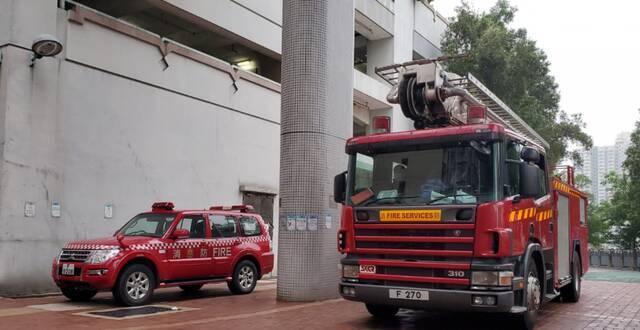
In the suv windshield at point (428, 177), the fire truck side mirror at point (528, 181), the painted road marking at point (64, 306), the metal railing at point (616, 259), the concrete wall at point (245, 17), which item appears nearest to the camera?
the suv windshield at point (428, 177)

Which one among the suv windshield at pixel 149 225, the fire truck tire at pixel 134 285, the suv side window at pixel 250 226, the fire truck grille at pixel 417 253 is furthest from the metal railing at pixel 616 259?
the fire truck tire at pixel 134 285

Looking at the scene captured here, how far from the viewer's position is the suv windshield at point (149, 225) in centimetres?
A: 1184

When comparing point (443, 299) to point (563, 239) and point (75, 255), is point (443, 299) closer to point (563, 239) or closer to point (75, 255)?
point (563, 239)

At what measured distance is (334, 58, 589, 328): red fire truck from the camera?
7695 mm

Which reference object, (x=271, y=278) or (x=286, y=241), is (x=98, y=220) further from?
(x=271, y=278)

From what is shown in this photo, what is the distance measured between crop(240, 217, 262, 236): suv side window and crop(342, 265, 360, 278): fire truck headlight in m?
5.23

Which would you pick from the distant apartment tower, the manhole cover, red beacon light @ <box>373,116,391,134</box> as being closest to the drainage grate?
the manhole cover

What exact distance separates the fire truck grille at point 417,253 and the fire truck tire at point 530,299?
1124 millimetres

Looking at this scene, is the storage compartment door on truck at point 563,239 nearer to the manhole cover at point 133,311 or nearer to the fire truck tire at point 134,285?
the manhole cover at point 133,311

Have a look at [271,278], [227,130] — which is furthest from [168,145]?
[271,278]

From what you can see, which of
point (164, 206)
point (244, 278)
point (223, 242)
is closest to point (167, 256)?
point (164, 206)

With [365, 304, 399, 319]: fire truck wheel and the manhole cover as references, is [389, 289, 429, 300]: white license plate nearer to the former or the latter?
[365, 304, 399, 319]: fire truck wheel

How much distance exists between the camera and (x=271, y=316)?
996 cm

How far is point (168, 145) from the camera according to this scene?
52.7 feet
